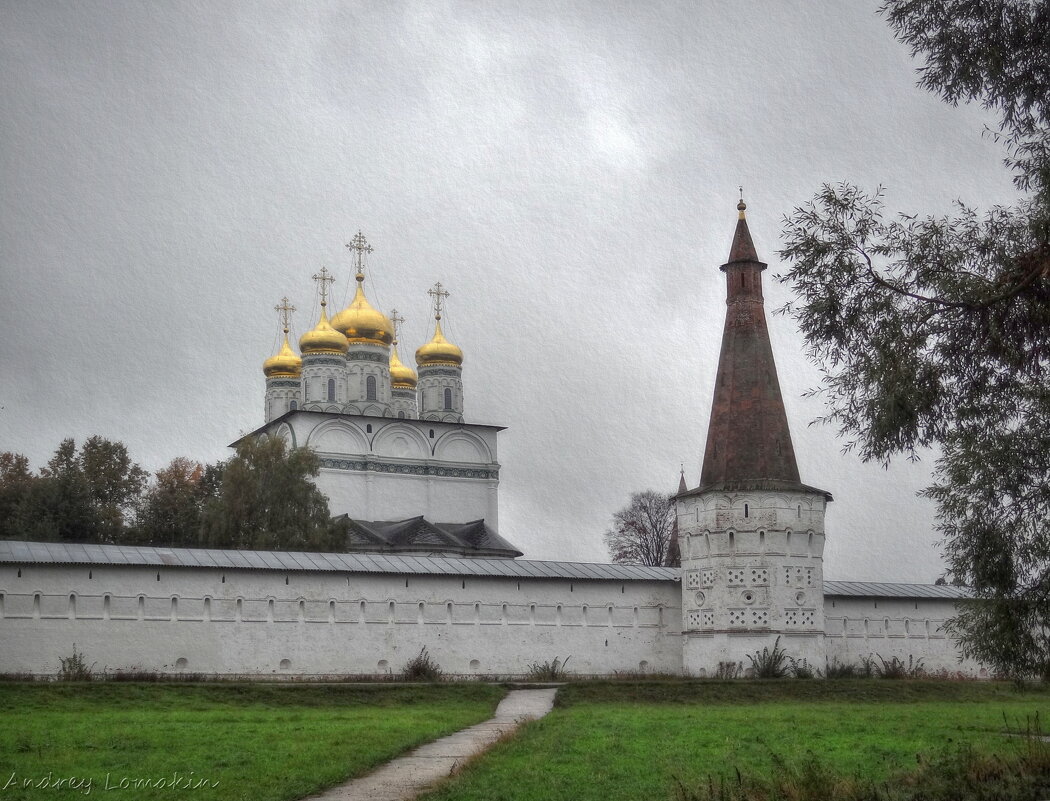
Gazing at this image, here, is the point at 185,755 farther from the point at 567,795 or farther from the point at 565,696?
the point at 565,696

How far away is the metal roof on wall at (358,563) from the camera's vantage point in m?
19.3

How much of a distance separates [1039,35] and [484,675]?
1494 cm

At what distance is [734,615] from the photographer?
22.9 meters

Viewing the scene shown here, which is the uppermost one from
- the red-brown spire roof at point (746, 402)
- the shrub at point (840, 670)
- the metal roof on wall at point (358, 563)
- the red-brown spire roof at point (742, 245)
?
the red-brown spire roof at point (742, 245)

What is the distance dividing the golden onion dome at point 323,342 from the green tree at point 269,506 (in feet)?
19.9

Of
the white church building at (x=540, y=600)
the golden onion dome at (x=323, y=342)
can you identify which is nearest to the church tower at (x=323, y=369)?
the golden onion dome at (x=323, y=342)

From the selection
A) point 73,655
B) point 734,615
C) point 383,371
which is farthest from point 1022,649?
point 383,371

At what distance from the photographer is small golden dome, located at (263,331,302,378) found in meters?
39.2

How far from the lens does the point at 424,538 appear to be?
32.7 meters

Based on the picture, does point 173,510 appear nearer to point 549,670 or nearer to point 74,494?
point 74,494

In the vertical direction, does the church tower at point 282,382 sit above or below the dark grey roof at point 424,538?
above

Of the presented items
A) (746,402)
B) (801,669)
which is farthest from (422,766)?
(746,402)
